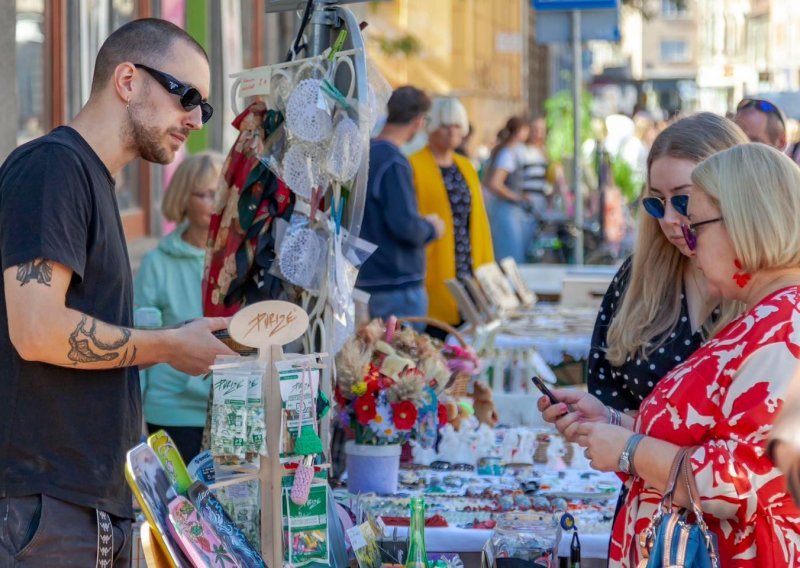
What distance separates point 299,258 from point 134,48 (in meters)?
0.84

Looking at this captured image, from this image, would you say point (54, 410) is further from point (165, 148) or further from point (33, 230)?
point (165, 148)

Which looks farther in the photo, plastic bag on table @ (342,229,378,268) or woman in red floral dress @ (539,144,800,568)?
plastic bag on table @ (342,229,378,268)

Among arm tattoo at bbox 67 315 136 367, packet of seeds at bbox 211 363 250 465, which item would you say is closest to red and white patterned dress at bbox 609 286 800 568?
packet of seeds at bbox 211 363 250 465

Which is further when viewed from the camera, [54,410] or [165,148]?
[165,148]

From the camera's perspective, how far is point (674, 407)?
2.24m

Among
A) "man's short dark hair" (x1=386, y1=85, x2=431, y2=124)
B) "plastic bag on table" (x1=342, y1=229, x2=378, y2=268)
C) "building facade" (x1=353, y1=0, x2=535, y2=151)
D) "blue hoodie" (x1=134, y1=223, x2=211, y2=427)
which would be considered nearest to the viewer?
"plastic bag on table" (x1=342, y1=229, x2=378, y2=268)

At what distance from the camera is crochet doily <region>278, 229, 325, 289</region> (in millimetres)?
3150

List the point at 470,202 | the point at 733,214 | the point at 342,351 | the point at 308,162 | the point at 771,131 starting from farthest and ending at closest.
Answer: the point at 470,202
the point at 771,131
the point at 342,351
the point at 308,162
the point at 733,214

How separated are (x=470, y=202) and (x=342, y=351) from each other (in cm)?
394

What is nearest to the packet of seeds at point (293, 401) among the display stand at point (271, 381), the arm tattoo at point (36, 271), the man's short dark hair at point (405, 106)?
the display stand at point (271, 381)

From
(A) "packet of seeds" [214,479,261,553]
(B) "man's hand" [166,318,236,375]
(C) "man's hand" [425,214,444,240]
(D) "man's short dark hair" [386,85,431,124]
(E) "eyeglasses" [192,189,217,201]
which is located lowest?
(A) "packet of seeds" [214,479,261,553]

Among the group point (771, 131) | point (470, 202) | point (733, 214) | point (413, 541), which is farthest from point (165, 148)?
point (470, 202)

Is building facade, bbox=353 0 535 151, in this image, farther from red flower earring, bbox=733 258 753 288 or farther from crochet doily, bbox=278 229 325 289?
red flower earring, bbox=733 258 753 288

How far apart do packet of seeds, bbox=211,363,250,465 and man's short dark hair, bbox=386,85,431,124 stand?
4248mm
